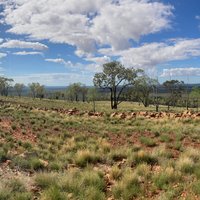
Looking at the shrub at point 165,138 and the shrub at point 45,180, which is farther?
the shrub at point 165,138

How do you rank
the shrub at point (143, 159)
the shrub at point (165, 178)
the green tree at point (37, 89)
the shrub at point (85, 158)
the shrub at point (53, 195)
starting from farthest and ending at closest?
the green tree at point (37, 89) < the shrub at point (85, 158) < the shrub at point (143, 159) < the shrub at point (165, 178) < the shrub at point (53, 195)

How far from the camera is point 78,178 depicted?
9.49 m

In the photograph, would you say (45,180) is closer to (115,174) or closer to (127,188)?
(115,174)

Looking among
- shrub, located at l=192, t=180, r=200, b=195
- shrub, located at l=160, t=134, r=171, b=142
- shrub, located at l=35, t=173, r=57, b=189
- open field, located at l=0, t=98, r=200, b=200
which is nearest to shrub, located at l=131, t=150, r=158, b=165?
open field, located at l=0, t=98, r=200, b=200

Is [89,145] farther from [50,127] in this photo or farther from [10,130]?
[50,127]

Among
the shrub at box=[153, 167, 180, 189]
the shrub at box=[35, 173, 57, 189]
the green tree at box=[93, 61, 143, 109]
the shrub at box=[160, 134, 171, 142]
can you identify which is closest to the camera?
the shrub at box=[153, 167, 180, 189]

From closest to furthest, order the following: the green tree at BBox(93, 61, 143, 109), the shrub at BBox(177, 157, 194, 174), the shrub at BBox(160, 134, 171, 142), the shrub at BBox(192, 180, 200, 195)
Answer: the shrub at BBox(192, 180, 200, 195) → the shrub at BBox(177, 157, 194, 174) → the shrub at BBox(160, 134, 171, 142) → the green tree at BBox(93, 61, 143, 109)

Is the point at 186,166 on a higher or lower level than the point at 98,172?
higher

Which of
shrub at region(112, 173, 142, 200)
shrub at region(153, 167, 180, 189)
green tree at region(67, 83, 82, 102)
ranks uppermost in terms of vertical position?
green tree at region(67, 83, 82, 102)

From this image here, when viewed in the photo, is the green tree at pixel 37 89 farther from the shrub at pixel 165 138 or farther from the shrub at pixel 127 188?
the shrub at pixel 127 188

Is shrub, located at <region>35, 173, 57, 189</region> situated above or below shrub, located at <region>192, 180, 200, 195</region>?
below

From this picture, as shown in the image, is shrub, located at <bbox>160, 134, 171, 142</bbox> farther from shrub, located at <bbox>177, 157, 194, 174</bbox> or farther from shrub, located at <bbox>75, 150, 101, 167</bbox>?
shrub, located at <bbox>177, 157, 194, 174</bbox>

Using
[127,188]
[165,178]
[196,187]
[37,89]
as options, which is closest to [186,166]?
[165,178]

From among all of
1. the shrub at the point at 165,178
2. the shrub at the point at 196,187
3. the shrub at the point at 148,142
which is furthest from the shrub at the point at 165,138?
the shrub at the point at 196,187
